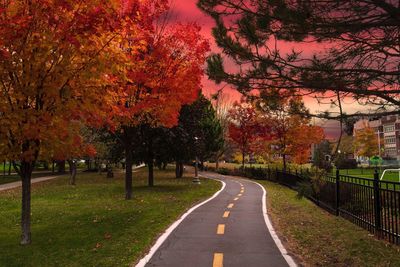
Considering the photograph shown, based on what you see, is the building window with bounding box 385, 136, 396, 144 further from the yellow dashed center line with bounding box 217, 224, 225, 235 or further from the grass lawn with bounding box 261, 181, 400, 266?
the yellow dashed center line with bounding box 217, 224, 225, 235

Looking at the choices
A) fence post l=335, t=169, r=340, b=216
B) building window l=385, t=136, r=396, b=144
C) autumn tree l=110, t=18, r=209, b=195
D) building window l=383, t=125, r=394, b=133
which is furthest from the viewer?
building window l=383, t=125, r=394, b=133

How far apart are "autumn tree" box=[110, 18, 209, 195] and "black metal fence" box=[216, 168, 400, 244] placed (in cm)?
700

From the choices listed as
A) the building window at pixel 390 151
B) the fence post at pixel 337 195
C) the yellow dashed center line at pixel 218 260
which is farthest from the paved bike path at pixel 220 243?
the building window at pixel 390 151

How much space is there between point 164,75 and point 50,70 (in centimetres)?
896

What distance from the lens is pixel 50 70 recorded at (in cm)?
901

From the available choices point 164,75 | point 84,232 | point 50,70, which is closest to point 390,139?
point 164,75

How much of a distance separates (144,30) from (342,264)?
42.2 feet

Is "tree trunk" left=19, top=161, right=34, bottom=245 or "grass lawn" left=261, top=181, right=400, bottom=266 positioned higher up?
"tree trunk" left=19, top=161, right=34, bottom=245

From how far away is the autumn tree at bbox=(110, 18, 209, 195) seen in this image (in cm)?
1698

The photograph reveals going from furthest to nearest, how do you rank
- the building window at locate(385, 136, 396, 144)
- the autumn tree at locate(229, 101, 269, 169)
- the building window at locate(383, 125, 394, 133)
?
the building window at locate(383, 125, 394, 133)
the building window at locate(385, 136, 396, 144)
the autumn tree at locate(229, 101, 269, 169)

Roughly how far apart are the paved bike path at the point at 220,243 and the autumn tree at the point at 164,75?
5.38 metres

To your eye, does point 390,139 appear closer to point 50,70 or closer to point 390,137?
point 390,137

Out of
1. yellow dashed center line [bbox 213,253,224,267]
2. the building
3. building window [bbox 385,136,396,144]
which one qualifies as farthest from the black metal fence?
building window [bbox 385,136,396,144]

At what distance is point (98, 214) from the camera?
14781 mm
